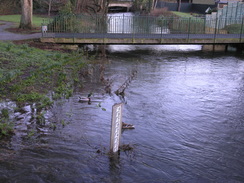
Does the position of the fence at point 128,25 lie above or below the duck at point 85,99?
above

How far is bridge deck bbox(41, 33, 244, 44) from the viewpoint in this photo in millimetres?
18812

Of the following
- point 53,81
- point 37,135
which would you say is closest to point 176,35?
point 53,81

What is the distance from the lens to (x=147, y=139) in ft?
24.4

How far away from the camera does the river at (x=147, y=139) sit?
19.5ft

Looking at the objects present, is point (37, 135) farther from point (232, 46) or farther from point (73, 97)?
point (232, 46)

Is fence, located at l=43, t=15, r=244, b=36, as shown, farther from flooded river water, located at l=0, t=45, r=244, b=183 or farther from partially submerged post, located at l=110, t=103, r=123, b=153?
partially submerged post, located at l=110, t=103, r=123, b=153

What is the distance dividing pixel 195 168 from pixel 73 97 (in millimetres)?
5030

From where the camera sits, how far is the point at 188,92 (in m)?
11.7

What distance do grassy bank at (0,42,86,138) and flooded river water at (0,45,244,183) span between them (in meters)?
0.58

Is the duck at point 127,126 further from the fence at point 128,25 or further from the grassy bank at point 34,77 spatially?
the fence at point 128,25

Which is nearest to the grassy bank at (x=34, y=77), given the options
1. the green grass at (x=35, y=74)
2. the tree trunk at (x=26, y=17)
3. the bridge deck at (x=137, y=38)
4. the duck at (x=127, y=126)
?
the green grass at (x=35, y=74)

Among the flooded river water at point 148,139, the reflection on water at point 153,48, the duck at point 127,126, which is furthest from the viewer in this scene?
the reflection on water at point 153,48

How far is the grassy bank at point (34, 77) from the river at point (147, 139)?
48 centimetres

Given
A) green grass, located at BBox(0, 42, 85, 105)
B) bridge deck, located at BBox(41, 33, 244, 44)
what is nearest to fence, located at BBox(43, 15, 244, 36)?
bridge deck, located at BBox(41, 33, 244, 44)
